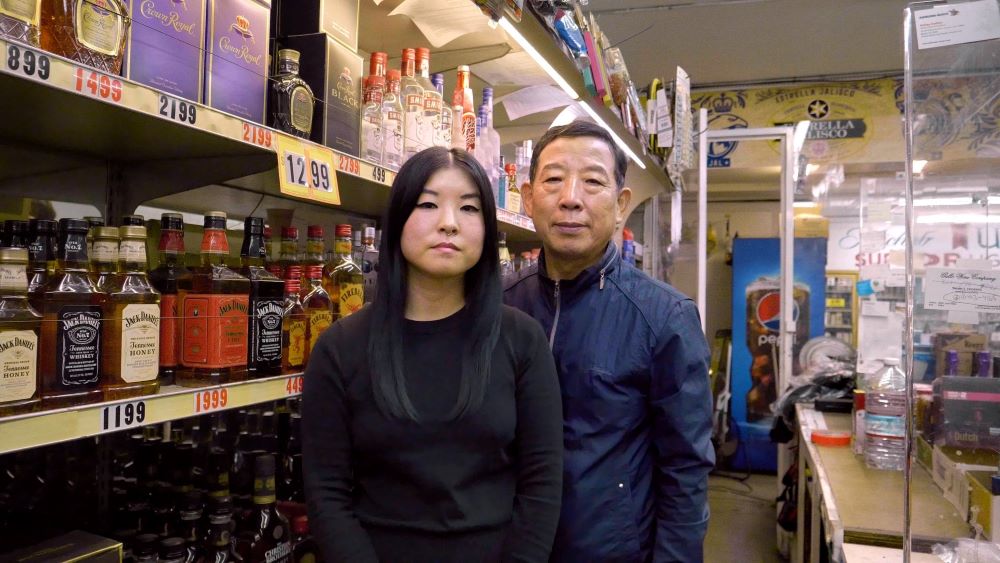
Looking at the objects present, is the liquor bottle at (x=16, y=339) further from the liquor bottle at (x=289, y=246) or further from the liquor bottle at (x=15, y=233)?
the liquor bottle at (x=289, y=246)

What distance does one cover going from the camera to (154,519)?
1.45 m

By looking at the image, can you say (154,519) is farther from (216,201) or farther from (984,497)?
(984,497)

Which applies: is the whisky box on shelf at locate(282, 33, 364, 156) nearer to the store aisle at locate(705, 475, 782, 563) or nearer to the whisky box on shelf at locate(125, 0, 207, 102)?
the whisky box on shelf at locate(125, 0, 207, 102)

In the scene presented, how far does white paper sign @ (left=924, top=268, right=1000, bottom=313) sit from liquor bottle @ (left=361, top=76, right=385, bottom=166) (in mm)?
1280

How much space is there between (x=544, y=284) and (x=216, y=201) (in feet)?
3.18

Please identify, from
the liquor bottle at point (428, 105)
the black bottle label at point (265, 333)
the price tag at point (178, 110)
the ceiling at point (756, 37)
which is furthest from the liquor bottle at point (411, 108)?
the ceiling at point (756, 37)

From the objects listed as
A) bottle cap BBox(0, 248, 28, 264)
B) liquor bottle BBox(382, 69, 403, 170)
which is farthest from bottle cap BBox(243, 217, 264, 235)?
bottle cap BBox(0, 248, 28, 264)

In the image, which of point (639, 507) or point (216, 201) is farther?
point (216, 201)

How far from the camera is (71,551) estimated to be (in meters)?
1.11

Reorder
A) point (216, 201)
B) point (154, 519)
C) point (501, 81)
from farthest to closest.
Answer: point (501, 81) → point (216, 201) → point (154, 519)

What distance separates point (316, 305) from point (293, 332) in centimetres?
13

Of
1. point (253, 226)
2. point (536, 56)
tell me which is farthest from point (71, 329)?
point (536, 56)

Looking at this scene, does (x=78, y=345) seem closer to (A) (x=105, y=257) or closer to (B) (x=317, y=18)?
(A) (x=105, y=257)

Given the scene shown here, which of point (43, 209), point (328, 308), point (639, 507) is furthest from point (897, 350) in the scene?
point (43, 209)
